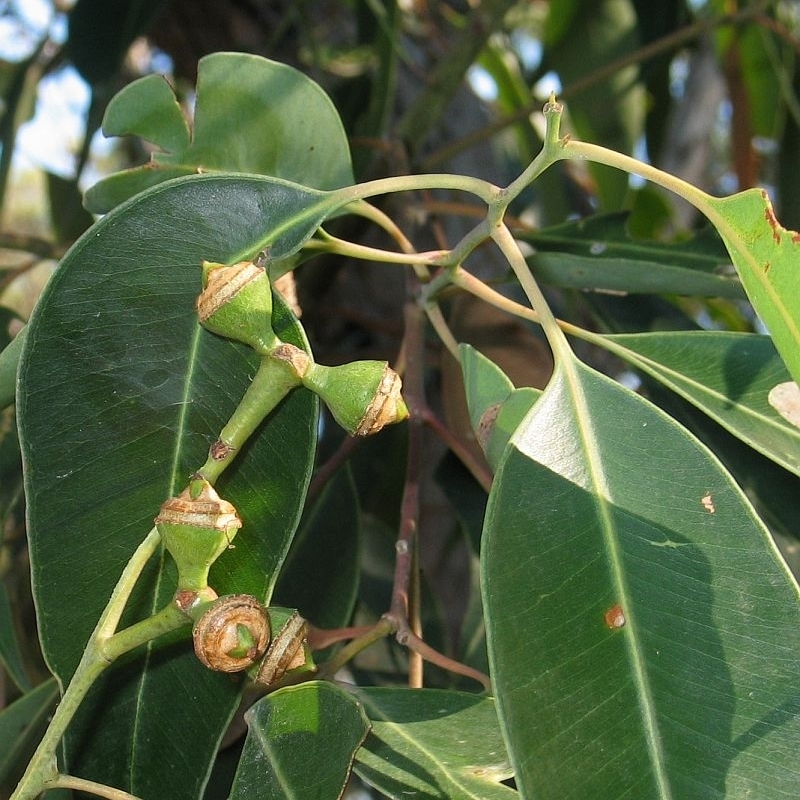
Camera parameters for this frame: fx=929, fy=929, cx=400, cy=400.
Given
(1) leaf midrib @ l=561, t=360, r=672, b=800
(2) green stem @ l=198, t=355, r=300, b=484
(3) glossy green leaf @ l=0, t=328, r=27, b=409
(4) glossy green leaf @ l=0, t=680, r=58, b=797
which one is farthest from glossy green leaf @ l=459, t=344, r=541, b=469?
(4) glossy green leaf @ l=0, t=680, r=58, b=797

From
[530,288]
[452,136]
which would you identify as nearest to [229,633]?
[530,288]

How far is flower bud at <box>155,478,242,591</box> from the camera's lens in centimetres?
46

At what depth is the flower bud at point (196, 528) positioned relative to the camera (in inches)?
18.0

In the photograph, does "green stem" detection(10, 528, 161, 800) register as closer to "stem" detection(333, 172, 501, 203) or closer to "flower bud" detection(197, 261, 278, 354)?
"flower bud" detection(197, 261, 278, 354)

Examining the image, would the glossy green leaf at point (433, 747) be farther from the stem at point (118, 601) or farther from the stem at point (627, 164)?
the stem at point (627, 164)

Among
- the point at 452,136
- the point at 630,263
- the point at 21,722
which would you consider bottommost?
the point at 21,722

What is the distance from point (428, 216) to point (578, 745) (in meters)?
0.79

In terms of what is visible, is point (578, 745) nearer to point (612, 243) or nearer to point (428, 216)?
point (612, 243)

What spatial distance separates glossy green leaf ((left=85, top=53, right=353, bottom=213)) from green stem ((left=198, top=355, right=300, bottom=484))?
0.22 meters

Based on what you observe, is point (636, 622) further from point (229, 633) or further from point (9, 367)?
point (9, 367)

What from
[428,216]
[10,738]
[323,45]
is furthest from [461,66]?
[10,738]

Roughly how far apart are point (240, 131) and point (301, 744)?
418 millimetres

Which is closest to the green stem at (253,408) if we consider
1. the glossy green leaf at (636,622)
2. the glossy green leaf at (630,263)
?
the glossy green leaf at (636,622)

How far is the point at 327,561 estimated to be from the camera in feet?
2.87
